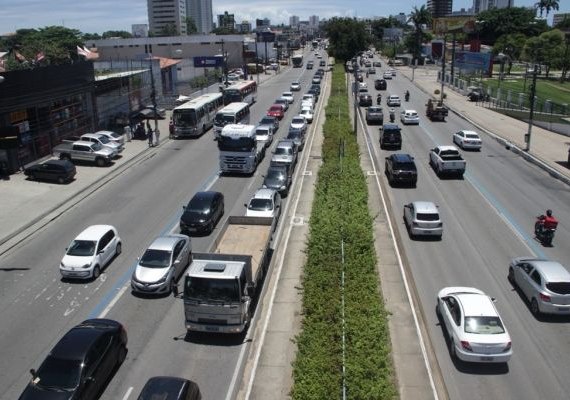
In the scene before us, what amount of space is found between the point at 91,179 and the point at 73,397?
27.6 metres

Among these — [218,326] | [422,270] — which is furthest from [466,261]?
[218,326]

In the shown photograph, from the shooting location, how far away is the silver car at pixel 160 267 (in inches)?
866

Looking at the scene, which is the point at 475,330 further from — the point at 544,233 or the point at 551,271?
the point at 544,233

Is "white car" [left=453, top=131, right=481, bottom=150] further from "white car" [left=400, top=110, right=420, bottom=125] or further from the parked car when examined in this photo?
the parked car

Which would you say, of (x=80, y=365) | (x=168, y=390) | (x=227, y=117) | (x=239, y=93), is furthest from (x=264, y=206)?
(x=239, y=93)

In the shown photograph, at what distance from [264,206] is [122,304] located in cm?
1001

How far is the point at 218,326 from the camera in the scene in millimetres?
18672

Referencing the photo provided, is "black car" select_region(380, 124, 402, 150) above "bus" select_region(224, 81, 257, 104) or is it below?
below

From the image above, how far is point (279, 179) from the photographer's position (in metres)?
35.0

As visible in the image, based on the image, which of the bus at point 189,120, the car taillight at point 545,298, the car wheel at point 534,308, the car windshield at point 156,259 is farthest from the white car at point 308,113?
the car taillight at point 545,298

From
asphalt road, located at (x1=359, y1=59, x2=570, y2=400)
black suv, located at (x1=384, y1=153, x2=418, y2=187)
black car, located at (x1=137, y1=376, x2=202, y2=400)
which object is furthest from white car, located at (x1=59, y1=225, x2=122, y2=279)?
black suv, located at (x1=384, y1=153, x2=418, y2=187)

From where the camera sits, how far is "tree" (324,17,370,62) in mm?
125375

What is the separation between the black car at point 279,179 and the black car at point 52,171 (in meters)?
14.4

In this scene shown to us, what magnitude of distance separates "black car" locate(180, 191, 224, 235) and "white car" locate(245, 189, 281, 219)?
1801 millimetres
